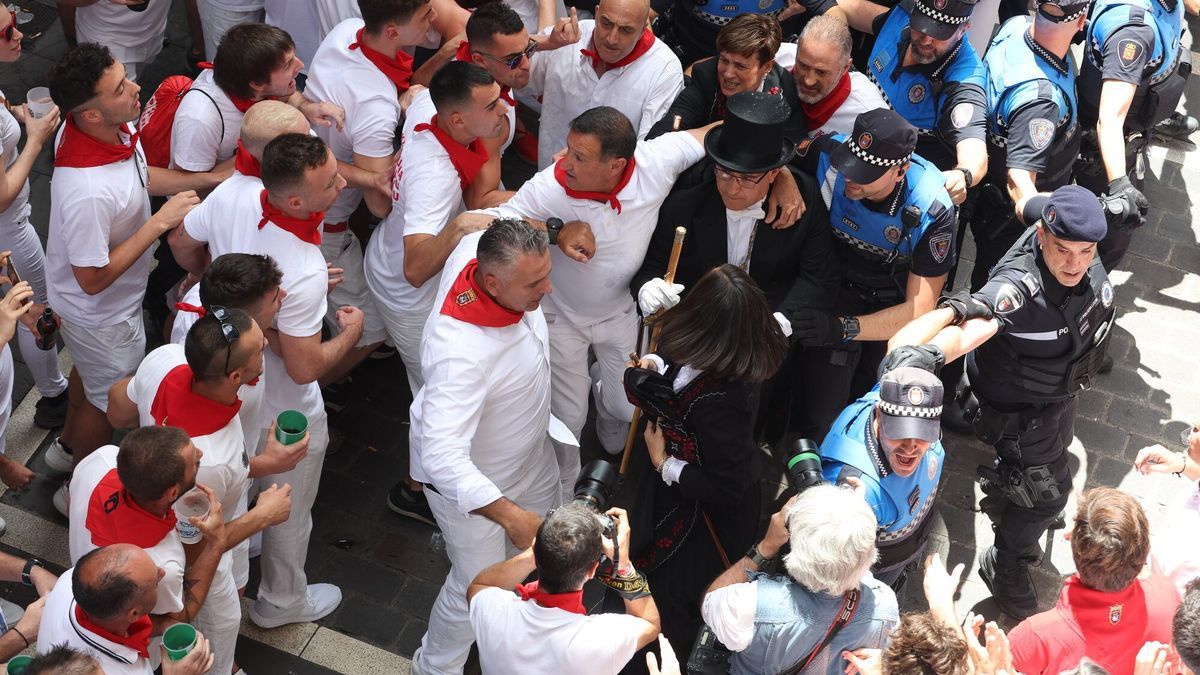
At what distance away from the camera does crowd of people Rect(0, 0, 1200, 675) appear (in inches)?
172

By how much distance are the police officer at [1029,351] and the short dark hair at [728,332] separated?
68cm

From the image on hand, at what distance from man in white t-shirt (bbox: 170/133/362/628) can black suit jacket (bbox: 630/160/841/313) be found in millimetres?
1463

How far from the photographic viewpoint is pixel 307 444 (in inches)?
198

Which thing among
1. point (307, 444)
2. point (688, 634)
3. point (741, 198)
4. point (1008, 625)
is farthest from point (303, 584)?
point (1008, 625)

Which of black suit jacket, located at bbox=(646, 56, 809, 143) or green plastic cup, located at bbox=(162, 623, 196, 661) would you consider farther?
black suit jacket, located at bbox=(646, 56, 809, 143)

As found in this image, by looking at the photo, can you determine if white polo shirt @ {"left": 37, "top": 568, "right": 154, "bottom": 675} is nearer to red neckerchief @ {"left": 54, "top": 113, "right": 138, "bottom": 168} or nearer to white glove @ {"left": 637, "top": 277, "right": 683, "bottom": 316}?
red neckerchief @ {"left": 54, "top": 113, "right": 138, "bottom": 168}

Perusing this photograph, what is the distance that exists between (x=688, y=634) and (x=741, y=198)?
1.90 m

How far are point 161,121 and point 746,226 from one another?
2901 mm

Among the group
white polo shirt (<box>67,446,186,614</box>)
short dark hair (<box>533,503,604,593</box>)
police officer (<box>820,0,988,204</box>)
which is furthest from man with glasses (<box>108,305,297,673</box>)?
police officer (<box>820,0,988,204</box>)

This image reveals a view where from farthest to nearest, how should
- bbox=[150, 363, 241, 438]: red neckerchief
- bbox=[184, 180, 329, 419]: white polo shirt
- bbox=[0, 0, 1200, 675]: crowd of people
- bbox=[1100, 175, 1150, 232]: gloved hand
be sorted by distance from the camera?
bbox=[1100, 175, 1150, 232]: gloved hand
bbox=[184, 180, 329, 419]: white polo shirt
bbox=[150, 363, 241, 438]: red neckerchief
bbox=[0, 0, 1200, 675]: crowd of people

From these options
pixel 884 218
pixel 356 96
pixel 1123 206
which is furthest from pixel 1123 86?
pixel 356 96

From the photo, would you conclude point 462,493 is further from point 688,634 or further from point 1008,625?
point 1008,625

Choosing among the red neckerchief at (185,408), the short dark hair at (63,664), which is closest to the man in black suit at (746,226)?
the red neckerchief at (185,408)

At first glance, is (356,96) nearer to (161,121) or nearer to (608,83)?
(161,121)
